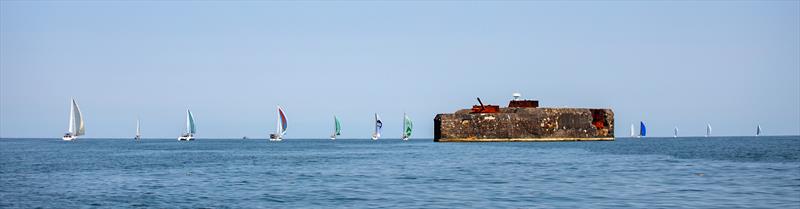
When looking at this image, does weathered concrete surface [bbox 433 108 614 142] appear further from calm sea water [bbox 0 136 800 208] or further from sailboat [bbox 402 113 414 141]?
calm sea water [bbox 0 136 800 208]

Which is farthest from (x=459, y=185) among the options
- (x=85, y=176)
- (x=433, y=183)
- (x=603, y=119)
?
(x=603, y=119)

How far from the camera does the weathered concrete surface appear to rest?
11944cm

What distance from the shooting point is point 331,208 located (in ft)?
81.8

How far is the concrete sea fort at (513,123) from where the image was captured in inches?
4705

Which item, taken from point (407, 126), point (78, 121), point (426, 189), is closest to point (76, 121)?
point (78, 121)

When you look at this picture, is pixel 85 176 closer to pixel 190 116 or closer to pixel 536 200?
pixel 536 200

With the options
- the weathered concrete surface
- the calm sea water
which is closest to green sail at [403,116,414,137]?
the weathered concrete surface

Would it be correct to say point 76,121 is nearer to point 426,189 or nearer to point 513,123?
point 513,123

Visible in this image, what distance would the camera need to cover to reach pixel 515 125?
→ 12069 centimetres

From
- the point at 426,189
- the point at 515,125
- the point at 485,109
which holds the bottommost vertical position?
the point at 426,189

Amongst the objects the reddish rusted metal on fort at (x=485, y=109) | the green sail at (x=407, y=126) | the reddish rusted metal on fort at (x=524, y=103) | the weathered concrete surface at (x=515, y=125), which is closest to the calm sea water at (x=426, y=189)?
the weathered concrete surface at (x=515, y=125)

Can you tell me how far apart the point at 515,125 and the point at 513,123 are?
49 centimetres

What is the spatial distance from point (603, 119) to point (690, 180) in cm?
9899

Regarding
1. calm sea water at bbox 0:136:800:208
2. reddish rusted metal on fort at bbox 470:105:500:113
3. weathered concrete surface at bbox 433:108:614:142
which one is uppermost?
reddish rusted metal on fort at bbox 470:105:500:113
